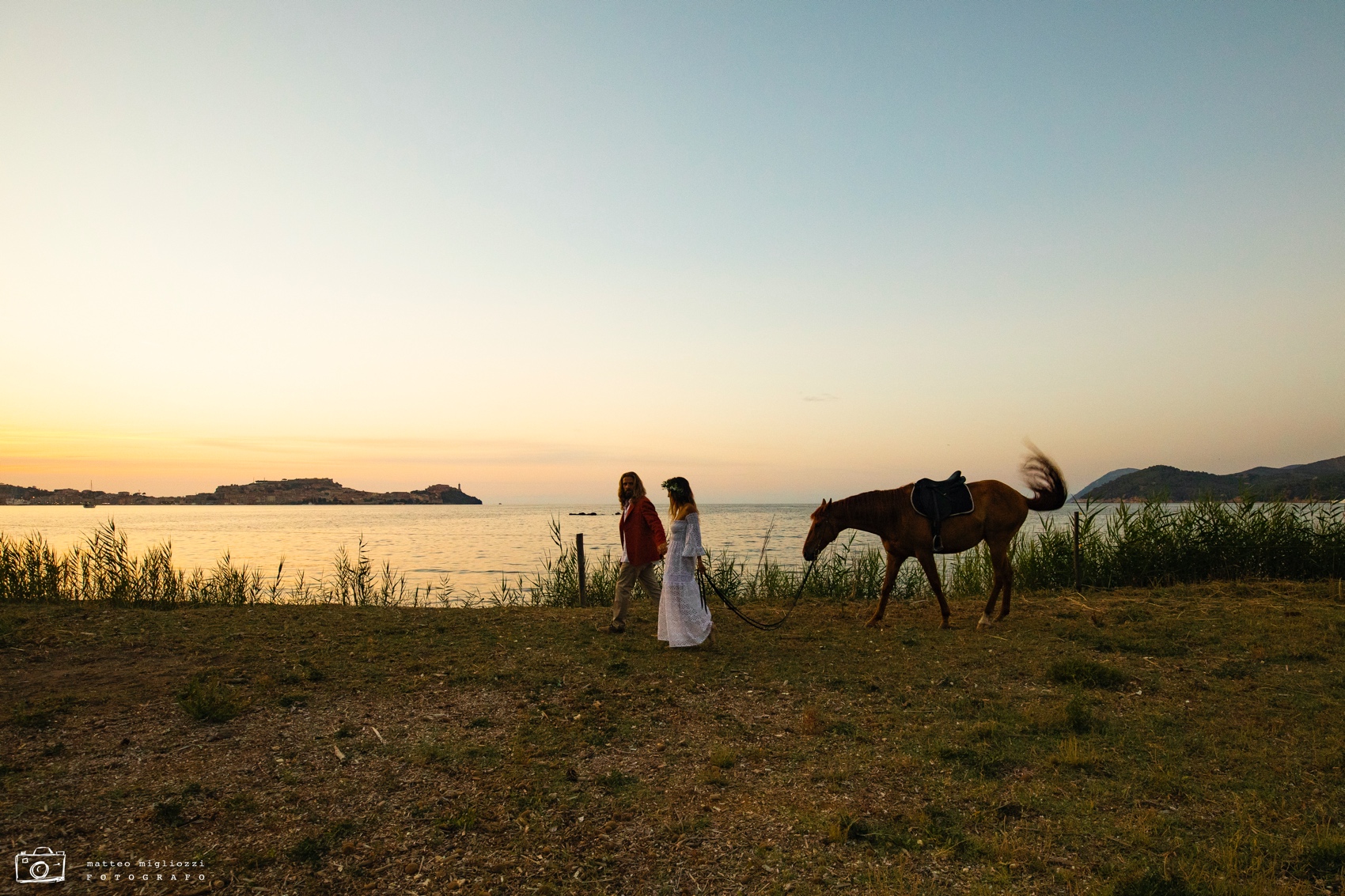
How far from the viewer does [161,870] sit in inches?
128

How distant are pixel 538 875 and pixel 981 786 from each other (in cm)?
256

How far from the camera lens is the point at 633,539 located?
823 centimetres

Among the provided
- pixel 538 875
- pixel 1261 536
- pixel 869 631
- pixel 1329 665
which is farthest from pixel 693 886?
pixel 1261 536

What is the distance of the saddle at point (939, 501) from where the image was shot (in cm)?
895

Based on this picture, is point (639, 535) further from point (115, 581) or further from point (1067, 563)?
point (115, 581)

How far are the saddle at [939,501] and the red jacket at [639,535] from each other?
3403mm

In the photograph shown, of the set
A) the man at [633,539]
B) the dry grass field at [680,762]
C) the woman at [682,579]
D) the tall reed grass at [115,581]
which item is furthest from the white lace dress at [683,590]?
the tall reed grass at [115,581]

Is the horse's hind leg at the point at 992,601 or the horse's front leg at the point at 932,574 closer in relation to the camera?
the horse's hind leg at the point at 992,601

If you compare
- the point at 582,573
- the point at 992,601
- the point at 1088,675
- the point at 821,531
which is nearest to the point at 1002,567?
the point at 992,601

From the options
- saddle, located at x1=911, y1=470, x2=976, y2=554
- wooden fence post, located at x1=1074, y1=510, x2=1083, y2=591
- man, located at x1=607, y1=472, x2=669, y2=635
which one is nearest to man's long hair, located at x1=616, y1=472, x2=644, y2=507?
man, located at x1=607, y1=472, x2=669, y2=635

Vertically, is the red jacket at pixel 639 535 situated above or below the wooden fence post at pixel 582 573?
above

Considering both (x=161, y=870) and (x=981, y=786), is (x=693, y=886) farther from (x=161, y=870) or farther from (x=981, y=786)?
(x=161, y=870)

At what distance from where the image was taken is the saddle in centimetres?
895

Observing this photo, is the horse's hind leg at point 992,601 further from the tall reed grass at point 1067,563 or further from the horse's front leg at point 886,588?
the tall reed grass at point 1067,563
